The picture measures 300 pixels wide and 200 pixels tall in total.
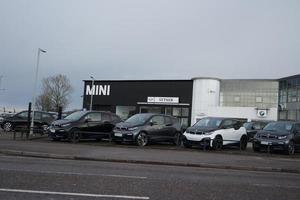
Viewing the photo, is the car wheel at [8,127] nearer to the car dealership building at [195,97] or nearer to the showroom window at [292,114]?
the car dealership building at [195,97]

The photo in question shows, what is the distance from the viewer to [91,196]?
25.5ft

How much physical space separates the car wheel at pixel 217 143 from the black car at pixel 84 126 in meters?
5.46

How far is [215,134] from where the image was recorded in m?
20.6

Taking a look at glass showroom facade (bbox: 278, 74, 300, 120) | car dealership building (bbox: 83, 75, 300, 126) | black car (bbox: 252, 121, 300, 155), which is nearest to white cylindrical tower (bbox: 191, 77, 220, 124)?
car dealership building (bbox: 83, 75, 300, 126)

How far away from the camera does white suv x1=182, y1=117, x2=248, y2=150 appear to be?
2041 cm

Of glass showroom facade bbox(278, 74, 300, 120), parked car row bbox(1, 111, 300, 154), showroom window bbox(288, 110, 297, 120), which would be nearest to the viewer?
parked car row bbox(1, 111, 300, 154)

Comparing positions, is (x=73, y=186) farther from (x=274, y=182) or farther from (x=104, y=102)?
(x=104, y=102)

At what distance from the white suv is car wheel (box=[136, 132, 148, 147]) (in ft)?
6.21

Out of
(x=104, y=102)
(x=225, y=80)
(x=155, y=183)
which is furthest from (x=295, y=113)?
(x=155, y=183)

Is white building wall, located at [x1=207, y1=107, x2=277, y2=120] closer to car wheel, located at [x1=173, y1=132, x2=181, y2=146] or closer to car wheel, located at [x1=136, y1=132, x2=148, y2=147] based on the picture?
car wheel, located at [x1=173, y1=132, x2=181, y2=146]

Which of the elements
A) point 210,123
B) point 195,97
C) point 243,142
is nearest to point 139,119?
point 210,123

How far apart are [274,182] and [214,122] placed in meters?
10.7

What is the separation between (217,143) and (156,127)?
323 cm

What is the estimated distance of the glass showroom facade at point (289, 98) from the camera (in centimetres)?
5653
